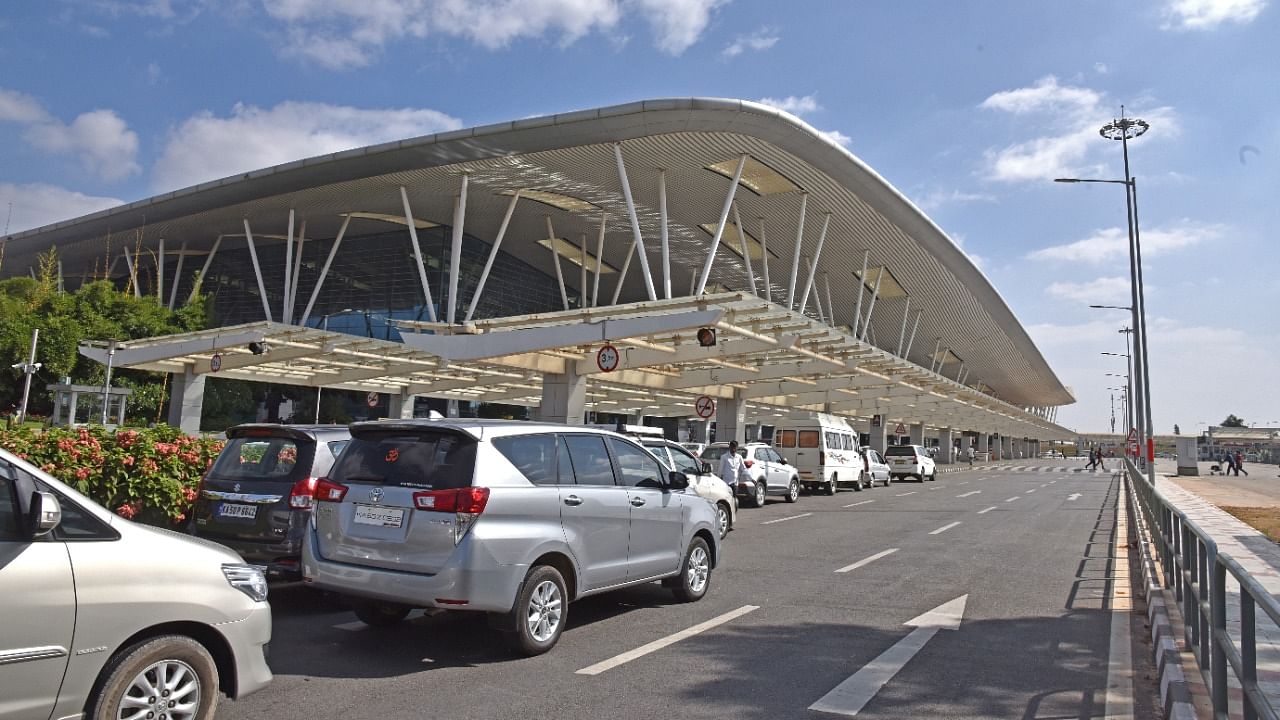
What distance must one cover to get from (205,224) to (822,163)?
26.2m

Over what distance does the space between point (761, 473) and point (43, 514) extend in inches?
739

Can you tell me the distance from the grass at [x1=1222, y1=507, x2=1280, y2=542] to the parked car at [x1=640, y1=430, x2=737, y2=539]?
363 inches

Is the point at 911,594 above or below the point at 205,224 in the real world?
below

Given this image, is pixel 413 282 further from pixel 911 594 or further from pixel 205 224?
pixel 911 594

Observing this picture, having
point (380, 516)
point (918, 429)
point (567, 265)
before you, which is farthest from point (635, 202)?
point (918, 429)

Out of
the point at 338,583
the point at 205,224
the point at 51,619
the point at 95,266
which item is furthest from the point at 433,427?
the point at 95,266

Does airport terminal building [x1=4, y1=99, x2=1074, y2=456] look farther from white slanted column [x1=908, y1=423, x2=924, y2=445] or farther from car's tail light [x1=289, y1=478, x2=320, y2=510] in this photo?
white slanted column [x1=908, y1=423, x2=924, y2=445]

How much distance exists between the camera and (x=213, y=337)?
2536 centimetres

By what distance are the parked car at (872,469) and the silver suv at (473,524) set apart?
26581 millimetres

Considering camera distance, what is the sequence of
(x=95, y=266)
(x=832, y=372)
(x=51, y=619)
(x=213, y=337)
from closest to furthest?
(x=51, y=619) → (x=213, y=337) → (x=832, y=372) → (x=95, y=266)

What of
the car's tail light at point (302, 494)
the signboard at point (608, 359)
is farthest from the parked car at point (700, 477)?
the car's tail light at point (302, 494)

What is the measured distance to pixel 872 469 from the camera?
33250mm

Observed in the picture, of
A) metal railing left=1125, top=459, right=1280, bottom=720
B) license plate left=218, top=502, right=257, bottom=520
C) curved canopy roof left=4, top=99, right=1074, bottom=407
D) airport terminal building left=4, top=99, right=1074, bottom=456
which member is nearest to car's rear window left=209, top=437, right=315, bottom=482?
license plate left=218, top=502, right=257, bottom=520

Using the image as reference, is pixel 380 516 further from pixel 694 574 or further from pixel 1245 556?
pixel 1245 556
